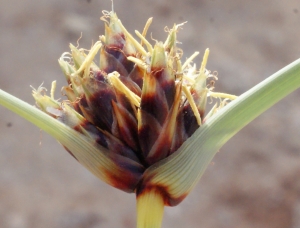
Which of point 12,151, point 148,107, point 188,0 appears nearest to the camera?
point 148,107

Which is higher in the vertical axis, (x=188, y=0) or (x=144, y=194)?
(x=144, y=194)

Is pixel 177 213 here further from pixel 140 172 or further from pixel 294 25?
pixel 140 172

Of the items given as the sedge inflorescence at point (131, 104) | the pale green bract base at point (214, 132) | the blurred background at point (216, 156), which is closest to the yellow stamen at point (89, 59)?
the sedge inflorescence at point (131, 104)

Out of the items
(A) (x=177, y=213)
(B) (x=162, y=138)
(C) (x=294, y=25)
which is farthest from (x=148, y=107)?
(C) (x=294, y=25)

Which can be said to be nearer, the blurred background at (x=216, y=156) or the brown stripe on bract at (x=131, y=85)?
the brown stripe on bract at (x=131, y=85)

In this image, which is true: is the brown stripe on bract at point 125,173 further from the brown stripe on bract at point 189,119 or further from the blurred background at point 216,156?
the blurred background at point 216,156

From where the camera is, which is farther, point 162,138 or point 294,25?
point 294,25
